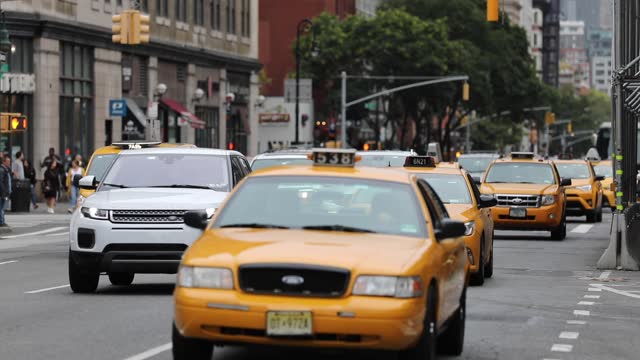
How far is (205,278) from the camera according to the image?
10664 mm

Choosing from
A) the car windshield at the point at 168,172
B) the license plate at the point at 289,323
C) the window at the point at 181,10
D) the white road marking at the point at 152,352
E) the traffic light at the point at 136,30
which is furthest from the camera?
the window at the point at 181,10

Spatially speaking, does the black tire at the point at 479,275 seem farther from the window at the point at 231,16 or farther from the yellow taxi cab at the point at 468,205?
the window at the point at 231,16

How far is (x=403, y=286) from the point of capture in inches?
416

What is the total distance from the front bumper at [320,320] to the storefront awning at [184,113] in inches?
2251

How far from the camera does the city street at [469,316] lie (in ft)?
43.1

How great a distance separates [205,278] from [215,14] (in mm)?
68931

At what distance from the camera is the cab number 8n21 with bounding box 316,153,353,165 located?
12305 millimetres

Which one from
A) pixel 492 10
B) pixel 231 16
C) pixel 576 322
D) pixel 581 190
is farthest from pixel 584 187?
pixel 231 16

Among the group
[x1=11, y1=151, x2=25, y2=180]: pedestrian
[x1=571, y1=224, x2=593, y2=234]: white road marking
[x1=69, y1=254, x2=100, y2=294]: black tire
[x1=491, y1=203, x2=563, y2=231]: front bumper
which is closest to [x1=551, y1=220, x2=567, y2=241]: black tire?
[x1=491, y1=203, x2=563, y2=231]: front bumper

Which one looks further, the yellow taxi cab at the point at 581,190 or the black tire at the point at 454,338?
the yellow taxi cab at the point at 581,190

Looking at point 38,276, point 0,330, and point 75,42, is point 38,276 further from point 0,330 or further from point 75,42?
point 75,42

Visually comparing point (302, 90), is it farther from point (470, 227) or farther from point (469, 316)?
point (469, 316)

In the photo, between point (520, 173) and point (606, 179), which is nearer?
point (520, 173)

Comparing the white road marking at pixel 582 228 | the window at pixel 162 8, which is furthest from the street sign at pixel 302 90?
the white road marking at pixel 582 228
